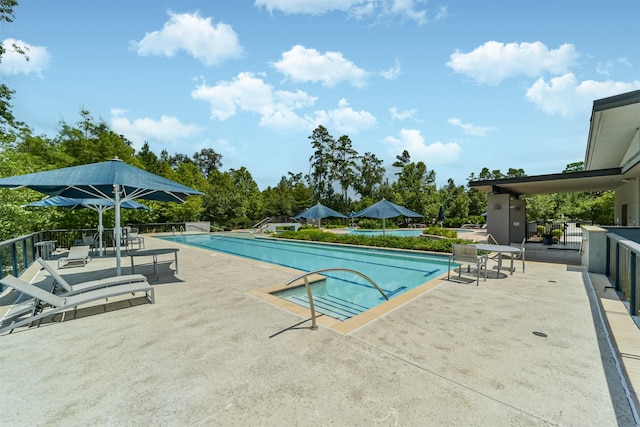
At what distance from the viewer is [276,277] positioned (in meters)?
7.34

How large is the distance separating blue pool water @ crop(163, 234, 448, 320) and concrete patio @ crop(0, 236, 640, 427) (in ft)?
5.50

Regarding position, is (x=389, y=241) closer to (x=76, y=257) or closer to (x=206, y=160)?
(x=76, y=257)

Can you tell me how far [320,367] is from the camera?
3000mm

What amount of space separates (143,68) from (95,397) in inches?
463

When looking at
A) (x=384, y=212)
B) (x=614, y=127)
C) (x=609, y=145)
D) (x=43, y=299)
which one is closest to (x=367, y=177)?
(x=384, y=212)

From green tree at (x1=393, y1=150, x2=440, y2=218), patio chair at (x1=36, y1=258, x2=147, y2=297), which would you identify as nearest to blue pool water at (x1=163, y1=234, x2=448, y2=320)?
patio chair at (x1=36, y1=258, x2=147, y2=297)

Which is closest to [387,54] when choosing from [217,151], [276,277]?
[276,277]

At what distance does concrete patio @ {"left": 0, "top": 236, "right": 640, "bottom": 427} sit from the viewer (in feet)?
7.66

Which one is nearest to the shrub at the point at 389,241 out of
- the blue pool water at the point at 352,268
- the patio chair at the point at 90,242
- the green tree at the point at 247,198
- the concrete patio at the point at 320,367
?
the blue pool water at the point at 352,268

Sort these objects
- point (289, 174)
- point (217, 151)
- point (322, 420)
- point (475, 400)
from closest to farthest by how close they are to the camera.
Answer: point (322, 420)
point (475, 400)
point (289, 174)
point (217, 151)

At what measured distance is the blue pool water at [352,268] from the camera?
648cm

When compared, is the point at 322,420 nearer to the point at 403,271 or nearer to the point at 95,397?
the point at 95,397

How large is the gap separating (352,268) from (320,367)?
25.8 feet

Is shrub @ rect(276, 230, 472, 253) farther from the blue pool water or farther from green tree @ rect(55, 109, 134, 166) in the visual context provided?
green tree @ rect(55, 109, 134, 166)
